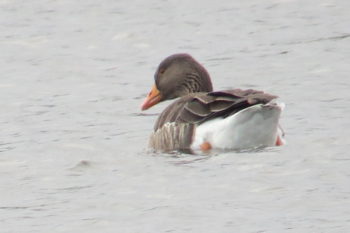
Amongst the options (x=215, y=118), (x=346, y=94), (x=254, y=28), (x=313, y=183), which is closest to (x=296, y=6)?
(x=254, y=28)

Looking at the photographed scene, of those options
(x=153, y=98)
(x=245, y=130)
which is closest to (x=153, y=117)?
(x=153, y=98)

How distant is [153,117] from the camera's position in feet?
60.9

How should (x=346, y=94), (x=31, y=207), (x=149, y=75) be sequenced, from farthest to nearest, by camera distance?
(x=149, y=75) → (x=346, y=94) → (x=31, y=207)

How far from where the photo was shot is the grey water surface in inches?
520

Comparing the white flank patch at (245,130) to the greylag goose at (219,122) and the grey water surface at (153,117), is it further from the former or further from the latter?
the grey water surface at (153,117)

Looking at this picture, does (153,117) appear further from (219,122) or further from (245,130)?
(245,130)

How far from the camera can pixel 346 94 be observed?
18.2 m

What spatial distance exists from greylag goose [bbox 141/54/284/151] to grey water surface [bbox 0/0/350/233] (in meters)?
0.19

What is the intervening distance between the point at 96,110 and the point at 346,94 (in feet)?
9.91

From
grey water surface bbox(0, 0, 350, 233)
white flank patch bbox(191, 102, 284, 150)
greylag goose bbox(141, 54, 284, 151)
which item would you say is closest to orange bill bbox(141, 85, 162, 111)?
grey water surface bbox(0, 0, 350, 233)

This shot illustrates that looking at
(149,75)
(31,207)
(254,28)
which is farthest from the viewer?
(254,28)

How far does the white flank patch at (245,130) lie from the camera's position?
15.4 metres

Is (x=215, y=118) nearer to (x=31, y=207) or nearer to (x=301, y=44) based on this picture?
(x=31, y=207)

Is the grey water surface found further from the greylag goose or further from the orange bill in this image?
the orange bill
